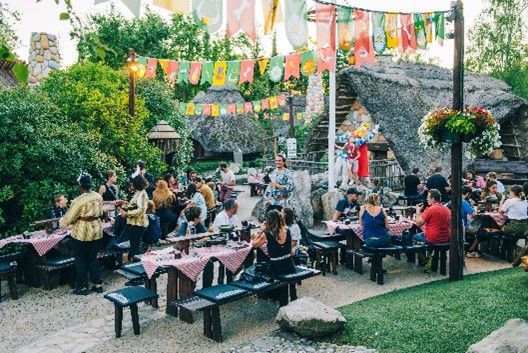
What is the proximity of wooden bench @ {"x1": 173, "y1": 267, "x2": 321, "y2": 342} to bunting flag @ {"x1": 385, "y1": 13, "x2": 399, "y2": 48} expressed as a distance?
6023 millimetres

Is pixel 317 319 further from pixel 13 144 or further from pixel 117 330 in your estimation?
pixel 13 144

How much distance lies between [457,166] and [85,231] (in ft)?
19.3

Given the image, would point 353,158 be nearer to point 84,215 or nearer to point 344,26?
point 344,26

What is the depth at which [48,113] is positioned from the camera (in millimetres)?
10469

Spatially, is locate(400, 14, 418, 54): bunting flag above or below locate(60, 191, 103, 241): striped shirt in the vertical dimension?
above

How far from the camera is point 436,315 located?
6.11m

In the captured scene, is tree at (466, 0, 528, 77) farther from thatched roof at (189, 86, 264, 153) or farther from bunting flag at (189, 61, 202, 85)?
bunting flag at (189, 61, 202, 85)

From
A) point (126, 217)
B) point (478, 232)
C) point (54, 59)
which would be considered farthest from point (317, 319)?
point (54, 59)

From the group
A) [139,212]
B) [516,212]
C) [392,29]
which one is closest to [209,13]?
[139,212]

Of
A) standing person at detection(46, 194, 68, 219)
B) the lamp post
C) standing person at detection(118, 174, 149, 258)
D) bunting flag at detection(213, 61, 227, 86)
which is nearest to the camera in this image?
standing person at detection(118, 174, 149, 258)

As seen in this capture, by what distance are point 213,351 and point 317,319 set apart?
126 centimetres

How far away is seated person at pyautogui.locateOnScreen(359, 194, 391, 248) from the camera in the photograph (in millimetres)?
8195

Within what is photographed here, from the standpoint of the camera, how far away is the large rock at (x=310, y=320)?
5848mm

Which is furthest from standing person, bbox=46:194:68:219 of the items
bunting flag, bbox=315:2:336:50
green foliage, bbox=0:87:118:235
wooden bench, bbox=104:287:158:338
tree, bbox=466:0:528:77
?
tree, bbox=466:0:528:77
